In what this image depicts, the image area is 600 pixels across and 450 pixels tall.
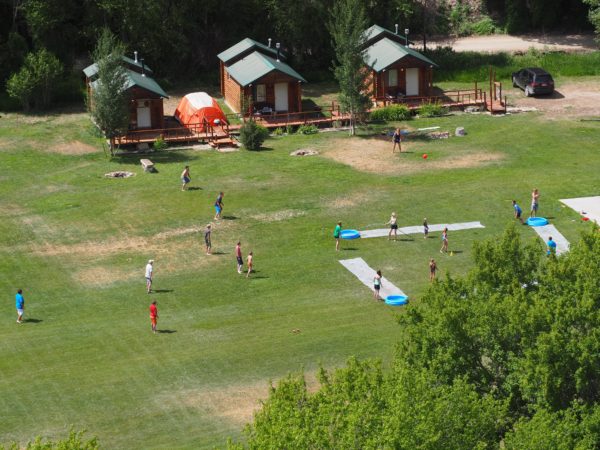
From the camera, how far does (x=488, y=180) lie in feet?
187

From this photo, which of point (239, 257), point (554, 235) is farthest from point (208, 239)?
point (554, 235)

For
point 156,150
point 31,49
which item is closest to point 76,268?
point 156,150

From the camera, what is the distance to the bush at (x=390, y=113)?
68.2 metres

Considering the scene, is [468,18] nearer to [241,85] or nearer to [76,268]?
[241,85]

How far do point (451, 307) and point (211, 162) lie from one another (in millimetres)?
32183

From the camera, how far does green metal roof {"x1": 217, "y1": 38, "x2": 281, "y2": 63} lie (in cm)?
7269

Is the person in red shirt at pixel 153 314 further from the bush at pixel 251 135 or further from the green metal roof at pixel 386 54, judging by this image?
the green metal roof at pixel 386 54

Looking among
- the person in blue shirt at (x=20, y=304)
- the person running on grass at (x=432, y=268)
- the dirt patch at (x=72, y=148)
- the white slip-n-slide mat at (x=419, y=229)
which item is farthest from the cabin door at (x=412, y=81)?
the person in blue shirt at (x=20, y=304)

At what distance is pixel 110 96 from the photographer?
198 ft

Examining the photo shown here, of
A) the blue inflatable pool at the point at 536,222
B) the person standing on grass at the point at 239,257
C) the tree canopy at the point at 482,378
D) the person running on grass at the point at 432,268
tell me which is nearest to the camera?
the tree canopy at the point at 482,378

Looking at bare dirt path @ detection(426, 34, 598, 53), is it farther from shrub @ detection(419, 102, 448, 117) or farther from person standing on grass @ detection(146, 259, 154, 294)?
person standing on grass @ detection(146, 259, 154, 294)

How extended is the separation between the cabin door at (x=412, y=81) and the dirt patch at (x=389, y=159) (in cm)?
976

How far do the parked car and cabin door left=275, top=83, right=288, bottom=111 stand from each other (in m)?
15.4

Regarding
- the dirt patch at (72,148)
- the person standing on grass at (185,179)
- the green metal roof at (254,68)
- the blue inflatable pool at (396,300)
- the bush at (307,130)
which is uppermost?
the green metal roof at (254,68)
